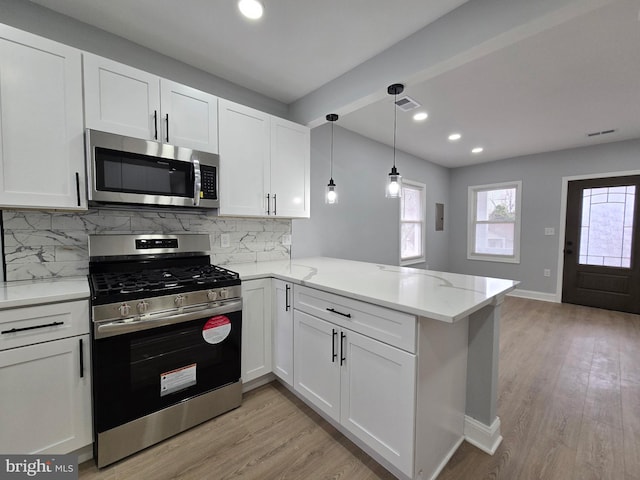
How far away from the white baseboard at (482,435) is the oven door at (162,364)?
5.10ft

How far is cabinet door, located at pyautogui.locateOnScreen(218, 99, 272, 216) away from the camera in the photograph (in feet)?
7.19

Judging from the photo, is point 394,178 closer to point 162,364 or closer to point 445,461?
point 445,461

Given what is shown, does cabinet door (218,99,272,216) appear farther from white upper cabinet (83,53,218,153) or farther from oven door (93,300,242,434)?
oven door (93,300,242,434)

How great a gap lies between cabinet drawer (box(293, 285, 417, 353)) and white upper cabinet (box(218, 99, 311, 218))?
0.91 m

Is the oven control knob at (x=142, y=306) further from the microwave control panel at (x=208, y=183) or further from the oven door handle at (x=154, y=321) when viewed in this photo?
the microwave control panel at (x=208, y=183)

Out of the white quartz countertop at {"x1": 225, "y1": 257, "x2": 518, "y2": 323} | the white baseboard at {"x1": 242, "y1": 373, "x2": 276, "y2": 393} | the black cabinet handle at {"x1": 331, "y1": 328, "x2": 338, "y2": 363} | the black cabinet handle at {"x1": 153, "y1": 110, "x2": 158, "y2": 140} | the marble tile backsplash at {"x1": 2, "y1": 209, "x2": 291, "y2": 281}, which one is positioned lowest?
the white baseboard at {"x1": 242, "y1": 373, "x2": 276, "y2": 393}

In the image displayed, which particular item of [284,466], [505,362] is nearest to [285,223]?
[284,466]

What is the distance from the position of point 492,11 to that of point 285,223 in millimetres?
2258

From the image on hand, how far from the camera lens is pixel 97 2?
5.52 feet

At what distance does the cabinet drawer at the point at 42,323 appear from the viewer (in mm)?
1265

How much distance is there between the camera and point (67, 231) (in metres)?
1.81

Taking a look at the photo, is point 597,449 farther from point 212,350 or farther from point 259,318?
point 212,350

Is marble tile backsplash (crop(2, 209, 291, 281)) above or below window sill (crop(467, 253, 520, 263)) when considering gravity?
above

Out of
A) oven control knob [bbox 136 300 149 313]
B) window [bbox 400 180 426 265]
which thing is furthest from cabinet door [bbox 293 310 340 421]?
window [bbox 400 180 426 265]
